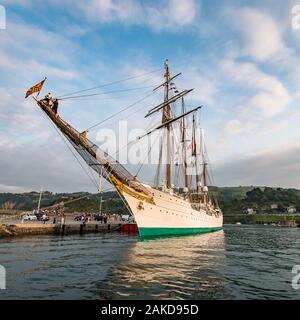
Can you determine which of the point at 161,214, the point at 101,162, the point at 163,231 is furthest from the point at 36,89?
the point at 163,231

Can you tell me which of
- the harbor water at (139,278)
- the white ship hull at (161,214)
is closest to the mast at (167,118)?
the white ship hull at (161,214)

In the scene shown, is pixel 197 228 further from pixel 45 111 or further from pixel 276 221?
pixel 276 221

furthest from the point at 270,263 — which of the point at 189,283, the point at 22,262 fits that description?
the point at 22,262

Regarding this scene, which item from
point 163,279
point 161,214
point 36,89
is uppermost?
point 36,89

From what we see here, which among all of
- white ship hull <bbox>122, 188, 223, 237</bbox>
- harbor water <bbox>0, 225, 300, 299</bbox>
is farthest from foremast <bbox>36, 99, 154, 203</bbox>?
harbor water <bbox>0, 225, 300, 299</bbox>

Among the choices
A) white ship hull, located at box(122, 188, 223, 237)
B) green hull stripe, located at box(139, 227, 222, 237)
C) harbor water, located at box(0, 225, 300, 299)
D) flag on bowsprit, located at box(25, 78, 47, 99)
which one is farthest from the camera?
green hull stripe, located at box(139, 227, 222, 237)

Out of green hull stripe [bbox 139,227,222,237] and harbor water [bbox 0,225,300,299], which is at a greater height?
green hull stripe [bbox 139,227,222,237]

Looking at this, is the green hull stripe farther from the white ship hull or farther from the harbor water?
the harbor water

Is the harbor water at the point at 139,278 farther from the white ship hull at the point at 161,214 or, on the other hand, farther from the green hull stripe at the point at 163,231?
the green hull stripe at the point at 163,231

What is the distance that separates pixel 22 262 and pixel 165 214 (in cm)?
2684

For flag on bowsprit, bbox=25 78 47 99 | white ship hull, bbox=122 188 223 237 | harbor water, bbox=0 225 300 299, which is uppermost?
flag on bowsprit, bbox=25 78 47 99

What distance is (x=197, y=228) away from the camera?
58.6 m

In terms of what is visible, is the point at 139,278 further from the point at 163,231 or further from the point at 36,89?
the point at 163,231

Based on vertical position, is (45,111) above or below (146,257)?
above
